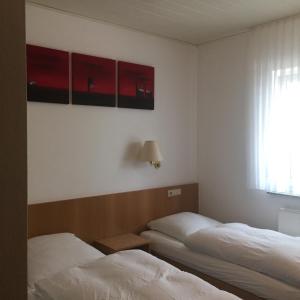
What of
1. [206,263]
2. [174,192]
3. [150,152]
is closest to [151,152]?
[150,152]

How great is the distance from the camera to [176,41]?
3.79 m

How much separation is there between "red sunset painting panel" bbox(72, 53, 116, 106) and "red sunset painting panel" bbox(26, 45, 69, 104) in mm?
95

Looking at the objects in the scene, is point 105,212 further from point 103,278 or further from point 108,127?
point 103,278

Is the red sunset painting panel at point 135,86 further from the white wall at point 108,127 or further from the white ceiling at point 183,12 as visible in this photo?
the white ceiling at point 183,12

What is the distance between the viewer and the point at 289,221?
3.08 metres

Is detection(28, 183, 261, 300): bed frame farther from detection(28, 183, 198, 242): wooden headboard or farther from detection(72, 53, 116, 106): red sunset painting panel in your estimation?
detection(72, 53, 116, 106): red sunset painting panel

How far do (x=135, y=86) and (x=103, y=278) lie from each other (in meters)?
2.00

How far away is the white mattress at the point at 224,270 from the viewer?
2.13 meters

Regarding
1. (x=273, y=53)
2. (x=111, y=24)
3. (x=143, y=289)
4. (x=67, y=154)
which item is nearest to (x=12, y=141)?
(x=143, y=289)

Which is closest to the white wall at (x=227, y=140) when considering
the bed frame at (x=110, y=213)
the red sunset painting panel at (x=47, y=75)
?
the bed frame at (x=110, y=213)

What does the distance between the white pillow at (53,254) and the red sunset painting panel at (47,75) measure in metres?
1.16

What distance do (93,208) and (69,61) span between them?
137cm

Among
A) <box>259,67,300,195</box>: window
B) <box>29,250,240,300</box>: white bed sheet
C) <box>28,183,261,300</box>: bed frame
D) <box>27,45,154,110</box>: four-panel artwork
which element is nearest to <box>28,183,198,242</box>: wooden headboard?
<box>28,183,261,300</box>: bed frame

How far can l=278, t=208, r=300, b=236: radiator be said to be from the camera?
3.03m
